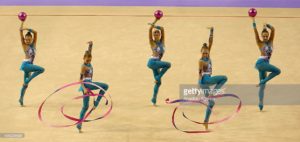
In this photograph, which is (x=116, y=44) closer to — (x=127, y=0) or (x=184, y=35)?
(x=184, y=35)

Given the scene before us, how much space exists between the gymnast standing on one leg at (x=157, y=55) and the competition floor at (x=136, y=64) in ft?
2.10

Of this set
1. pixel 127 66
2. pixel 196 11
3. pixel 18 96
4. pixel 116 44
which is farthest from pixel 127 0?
pixel 18 96

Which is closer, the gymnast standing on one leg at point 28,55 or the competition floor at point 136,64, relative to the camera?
the competition floor at point 136,64

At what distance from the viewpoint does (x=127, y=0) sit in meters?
28.2

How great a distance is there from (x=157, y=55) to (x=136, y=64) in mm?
2653

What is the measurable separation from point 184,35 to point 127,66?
3.66 m
